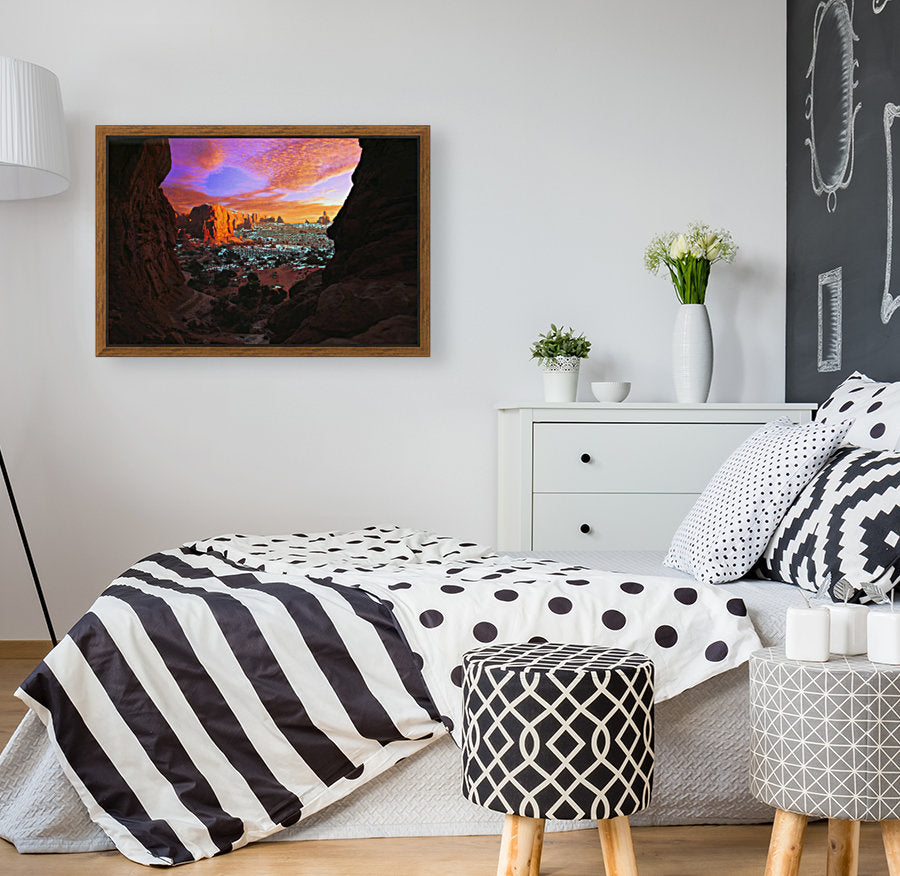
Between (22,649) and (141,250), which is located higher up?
(141,250)

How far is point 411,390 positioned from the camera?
12.1 ft

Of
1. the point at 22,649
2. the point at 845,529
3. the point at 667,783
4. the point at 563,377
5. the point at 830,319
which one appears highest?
the point at 830,319

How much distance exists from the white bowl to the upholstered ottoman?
1.90 metres

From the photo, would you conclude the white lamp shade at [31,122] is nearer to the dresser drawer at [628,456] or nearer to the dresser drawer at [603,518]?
the dresser drawer at [628,456]

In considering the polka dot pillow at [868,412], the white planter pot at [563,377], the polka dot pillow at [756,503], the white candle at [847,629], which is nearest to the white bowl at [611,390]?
the white planter pot at [563,377]

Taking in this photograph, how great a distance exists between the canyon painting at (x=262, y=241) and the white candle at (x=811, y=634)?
2296 mm

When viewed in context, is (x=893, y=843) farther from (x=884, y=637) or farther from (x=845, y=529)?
(x=845, y=529)

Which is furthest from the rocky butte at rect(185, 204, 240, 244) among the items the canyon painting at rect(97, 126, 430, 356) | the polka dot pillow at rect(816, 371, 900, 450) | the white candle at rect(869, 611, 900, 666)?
the white candle at rect(869, 611, 900, 666)

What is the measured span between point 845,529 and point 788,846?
2.28 ft

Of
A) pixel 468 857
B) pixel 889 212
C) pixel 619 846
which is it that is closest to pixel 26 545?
pixel 468 857

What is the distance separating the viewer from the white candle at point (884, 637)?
1.51 m

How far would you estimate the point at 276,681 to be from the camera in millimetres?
1896

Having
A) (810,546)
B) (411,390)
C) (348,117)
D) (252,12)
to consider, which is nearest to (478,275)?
(411,390)

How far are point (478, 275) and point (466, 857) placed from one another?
2308 mm
